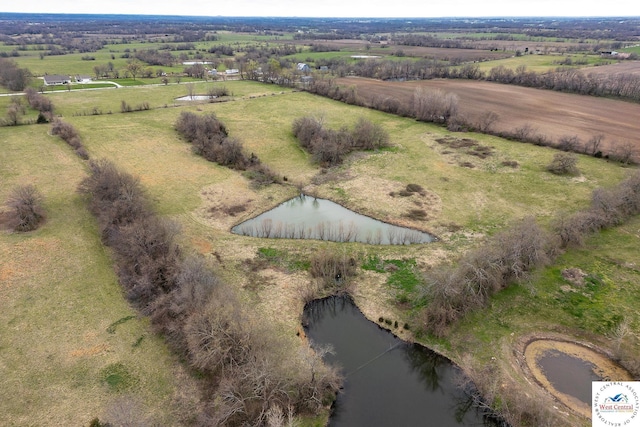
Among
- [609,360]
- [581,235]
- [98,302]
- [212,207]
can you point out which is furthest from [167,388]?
[581,235]

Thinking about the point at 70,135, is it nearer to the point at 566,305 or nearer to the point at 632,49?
the point at 566,305

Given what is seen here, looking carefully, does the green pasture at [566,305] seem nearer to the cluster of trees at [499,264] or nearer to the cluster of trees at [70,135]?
the cluster of trees at [499,264]

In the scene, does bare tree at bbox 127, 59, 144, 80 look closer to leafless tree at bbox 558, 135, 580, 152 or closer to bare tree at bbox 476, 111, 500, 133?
bare tree at bbox 476, 111, 500, 133

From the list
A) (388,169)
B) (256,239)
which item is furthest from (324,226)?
(388,169)

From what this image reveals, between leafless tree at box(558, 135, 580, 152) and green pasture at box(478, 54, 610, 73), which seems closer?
leafless tree at box(558, 135, 580, 152)

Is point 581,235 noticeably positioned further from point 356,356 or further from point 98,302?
point 98,302

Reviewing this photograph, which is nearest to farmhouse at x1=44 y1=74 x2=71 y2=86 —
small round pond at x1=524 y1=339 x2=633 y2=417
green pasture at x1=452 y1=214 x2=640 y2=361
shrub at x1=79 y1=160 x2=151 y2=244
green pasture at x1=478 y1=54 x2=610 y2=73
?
shrub at x1=79 y1=160 x2=151 y2=244
